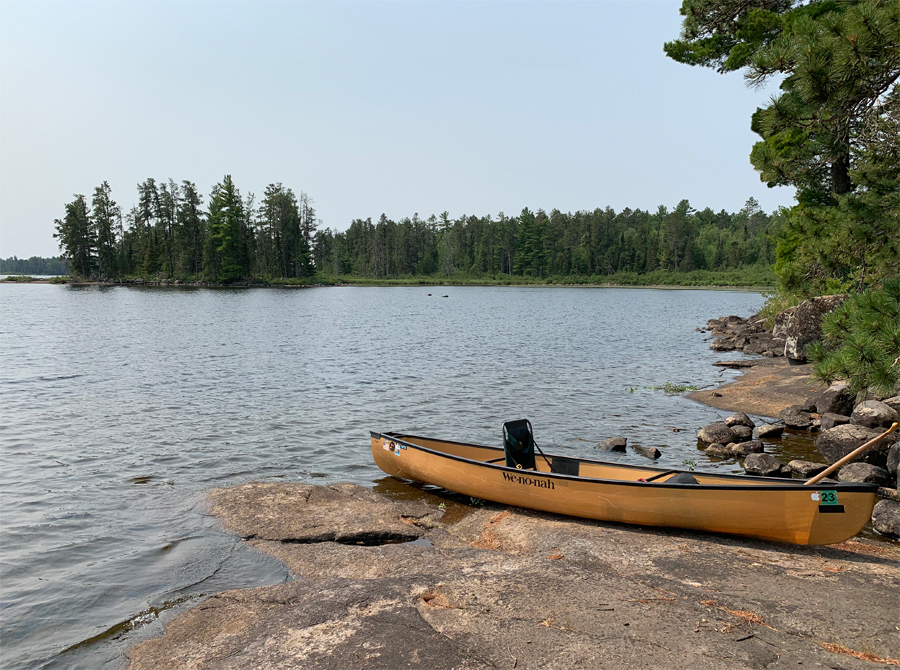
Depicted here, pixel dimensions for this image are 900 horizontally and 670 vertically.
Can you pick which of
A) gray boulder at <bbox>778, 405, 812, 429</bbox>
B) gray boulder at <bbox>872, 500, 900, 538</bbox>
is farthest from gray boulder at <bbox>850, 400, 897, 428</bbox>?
gray boulder at <bbox>872, 500, 900, 538</bbox>

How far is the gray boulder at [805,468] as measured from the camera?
36.1 feet

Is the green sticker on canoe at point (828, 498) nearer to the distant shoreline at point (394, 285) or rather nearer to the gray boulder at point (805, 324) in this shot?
the gray boulder at point (805, 324)

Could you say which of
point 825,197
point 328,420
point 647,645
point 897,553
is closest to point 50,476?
point 328,420

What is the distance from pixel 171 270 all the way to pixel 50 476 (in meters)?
109

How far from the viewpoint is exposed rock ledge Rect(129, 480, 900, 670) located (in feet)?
17.4

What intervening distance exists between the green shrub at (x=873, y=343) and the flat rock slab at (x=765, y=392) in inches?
329

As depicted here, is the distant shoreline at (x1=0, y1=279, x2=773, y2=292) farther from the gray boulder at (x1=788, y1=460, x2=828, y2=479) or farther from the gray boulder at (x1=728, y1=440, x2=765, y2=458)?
the gray boulder at (x1=788, y1=460, x2=828, y2=479)

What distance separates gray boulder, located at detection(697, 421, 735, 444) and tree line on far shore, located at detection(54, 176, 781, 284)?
84753 mm

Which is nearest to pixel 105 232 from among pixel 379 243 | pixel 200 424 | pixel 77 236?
pixel 77 236

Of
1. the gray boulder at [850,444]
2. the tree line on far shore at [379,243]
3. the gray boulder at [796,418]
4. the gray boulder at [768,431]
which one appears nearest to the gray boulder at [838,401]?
the gray boulder at [796,418]

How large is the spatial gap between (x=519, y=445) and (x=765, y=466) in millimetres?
5060

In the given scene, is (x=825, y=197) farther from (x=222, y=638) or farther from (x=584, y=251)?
(x=584, y=251)

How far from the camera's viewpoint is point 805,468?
1103cm

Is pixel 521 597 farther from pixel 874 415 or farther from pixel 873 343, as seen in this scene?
pixel 874 415
